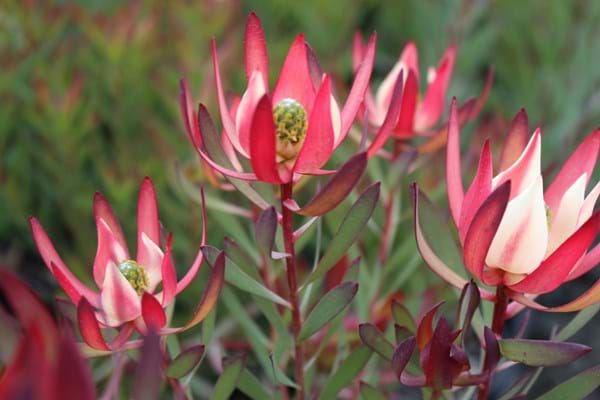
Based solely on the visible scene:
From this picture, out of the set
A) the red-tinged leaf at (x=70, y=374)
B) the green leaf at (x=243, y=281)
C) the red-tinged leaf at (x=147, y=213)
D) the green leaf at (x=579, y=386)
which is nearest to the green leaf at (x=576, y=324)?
the green leaf at (x=579, y=386)

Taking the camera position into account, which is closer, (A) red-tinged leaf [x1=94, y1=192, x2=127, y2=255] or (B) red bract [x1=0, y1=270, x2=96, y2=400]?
(B) red bract [x1=0, y1=270, x2=96, y2=400]

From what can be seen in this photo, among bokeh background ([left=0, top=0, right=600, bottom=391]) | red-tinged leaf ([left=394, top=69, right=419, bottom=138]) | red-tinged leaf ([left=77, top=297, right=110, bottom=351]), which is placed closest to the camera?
red-tinged leaf ([left=77, top=297, right=110, bottom=351])

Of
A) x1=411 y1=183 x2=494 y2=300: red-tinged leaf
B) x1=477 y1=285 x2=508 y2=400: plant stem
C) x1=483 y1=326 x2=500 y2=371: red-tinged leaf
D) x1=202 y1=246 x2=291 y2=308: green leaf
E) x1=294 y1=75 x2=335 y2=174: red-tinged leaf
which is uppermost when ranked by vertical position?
x1=294 y1=75 x2=335 y2=174: red-tinged leaf

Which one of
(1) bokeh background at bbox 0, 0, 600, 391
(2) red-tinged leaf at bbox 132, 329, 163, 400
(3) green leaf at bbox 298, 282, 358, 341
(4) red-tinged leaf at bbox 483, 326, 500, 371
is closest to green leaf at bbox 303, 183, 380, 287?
(3) green leaf at bbox 298, 282, 358, 341

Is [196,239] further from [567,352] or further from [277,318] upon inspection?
[567,352]

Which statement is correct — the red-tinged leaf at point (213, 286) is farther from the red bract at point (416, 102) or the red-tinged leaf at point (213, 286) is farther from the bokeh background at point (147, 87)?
the bokeh background at point (147, 87)

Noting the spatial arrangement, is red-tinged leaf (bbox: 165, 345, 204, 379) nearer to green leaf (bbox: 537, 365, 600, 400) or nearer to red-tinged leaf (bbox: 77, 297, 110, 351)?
red-tinged leaf (bbox: 77, 297, 110, 351)

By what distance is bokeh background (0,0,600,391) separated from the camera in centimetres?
154

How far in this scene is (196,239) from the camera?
A: 57.3 inches

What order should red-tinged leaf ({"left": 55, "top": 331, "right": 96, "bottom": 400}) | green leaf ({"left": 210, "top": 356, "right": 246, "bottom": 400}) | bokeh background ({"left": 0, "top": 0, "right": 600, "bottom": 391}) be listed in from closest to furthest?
red-tinged leaf ({"left": 55, "top": 331, "right": 96, "bottom": 400}) < green leaf ({"left": 210, "top": 356, "right": 246, "bottom": 400}) < bokeh background ({"left": 0, "top": 0, "right": 600, "bottom": 391})

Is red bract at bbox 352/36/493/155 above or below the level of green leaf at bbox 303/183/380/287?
above

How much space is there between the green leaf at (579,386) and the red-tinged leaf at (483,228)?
0.48 ft

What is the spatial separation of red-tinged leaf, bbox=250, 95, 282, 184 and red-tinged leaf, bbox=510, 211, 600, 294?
203mm

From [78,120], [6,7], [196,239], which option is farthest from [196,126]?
[6,7]
